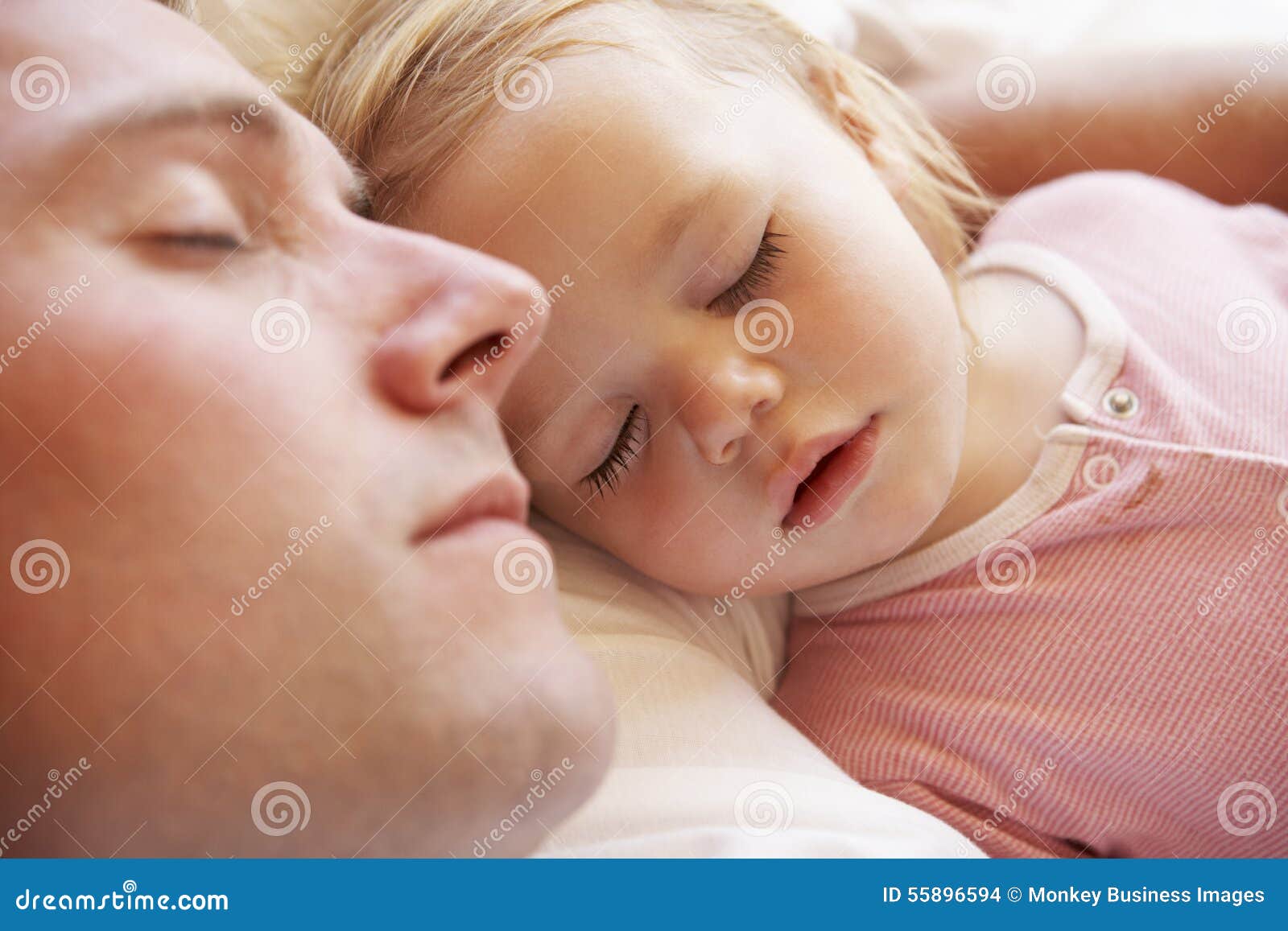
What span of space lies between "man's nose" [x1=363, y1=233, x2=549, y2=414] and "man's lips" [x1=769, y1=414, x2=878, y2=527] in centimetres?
30

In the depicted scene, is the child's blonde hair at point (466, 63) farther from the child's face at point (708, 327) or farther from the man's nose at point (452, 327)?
the man's nose at point (452, 327)

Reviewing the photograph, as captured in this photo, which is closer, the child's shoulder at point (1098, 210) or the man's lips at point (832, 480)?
the man's lips at point (832, 480)

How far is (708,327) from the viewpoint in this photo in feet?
2.42

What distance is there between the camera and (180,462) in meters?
0.44

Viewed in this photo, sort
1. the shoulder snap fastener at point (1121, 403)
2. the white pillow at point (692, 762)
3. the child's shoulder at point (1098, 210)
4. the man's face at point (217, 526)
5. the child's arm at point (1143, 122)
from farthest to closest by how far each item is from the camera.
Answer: the child's arm at point (1143, 122) → the child's shoulder at point (1098, 210) → the shoulder snap fastener at point (1121, 403) → the white pillow at point (692, 762) → the man's face at point (217, 526)

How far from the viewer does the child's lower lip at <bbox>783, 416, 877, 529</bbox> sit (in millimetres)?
792

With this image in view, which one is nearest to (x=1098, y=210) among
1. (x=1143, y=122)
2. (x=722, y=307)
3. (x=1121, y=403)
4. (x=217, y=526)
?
(x=1143, y=122)

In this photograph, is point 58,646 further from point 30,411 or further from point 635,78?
point 635,78

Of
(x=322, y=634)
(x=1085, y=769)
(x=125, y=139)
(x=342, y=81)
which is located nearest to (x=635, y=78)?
(x=342, y=81)

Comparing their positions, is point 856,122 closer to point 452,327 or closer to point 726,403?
point 726,403

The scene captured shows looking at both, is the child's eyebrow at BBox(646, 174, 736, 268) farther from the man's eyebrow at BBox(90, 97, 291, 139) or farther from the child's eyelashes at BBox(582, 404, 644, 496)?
the man's eyebrow at BBox(90, 97, 291, 139)

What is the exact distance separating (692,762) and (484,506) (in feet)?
0.93

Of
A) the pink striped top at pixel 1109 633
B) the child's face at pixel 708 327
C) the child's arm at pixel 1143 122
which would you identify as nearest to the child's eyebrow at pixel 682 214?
the child's face at pixel 708 327

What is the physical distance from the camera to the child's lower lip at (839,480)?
792 millimetres
